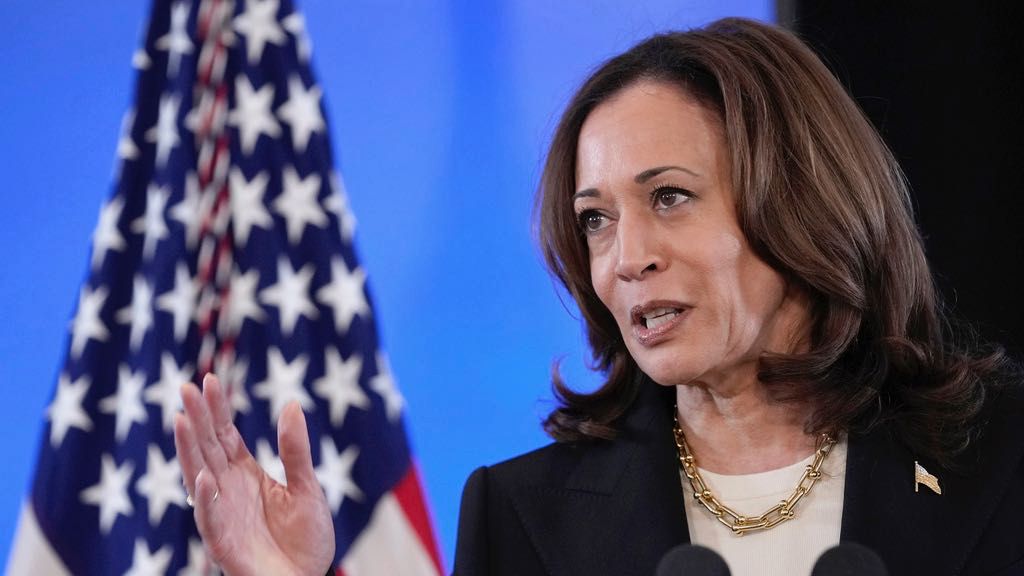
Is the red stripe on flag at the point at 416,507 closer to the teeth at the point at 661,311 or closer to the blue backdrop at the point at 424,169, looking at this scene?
the blue backdrop at the point at 424,169

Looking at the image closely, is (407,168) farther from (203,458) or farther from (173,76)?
(203,458)

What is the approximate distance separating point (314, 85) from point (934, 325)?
1.61 metres

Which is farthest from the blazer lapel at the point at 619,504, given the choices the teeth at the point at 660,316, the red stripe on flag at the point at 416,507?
the red stripe on flag at the point at 416,507

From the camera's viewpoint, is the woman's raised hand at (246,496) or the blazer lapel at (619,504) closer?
the woman's raised hand at (246,496)

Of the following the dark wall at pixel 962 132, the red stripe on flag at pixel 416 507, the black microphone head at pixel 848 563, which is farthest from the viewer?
the dark wall at pixel 962 132

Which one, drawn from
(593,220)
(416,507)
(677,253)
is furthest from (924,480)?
(416,507)

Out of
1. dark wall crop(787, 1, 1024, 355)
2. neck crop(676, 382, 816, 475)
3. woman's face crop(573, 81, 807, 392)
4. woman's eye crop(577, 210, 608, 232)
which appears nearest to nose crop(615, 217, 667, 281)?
Answer: woman's face crop(573, 81, 807, 392)

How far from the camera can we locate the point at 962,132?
266 cm

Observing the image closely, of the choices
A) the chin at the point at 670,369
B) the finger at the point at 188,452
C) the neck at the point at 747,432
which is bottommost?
the neck at the point at 747,432

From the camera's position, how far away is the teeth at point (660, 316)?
5.16ft

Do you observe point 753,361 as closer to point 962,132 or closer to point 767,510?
point 767,510

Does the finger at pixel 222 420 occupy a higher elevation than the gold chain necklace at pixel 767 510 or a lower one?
higher

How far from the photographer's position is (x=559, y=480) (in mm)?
1769

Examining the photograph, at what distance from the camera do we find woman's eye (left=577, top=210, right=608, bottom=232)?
1.72 meters
